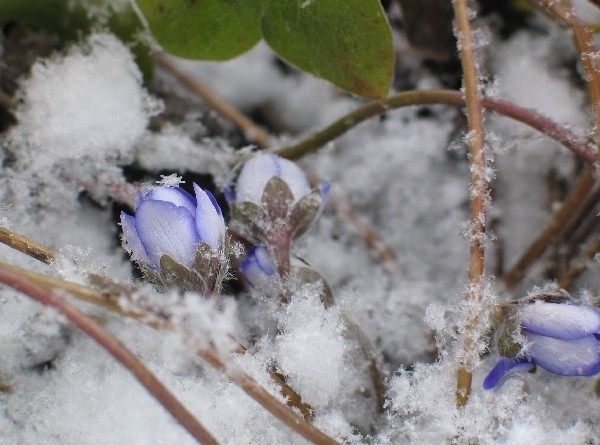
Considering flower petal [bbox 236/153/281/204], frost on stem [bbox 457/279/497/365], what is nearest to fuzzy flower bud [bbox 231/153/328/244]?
flower petal [bbox 236/153/281/204]

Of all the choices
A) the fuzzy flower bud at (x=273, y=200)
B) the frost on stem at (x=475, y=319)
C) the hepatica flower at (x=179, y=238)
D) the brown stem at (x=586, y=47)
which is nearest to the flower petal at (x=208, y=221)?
the hepatica flower at (x=179, y=238)

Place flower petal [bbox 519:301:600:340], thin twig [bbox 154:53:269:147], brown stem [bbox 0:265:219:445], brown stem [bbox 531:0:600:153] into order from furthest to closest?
thin twig [bbox 154:53:269:147]
brown stem [bbox 531:0:600:153]
flower petal [bbox 519:301:600:340]
brown stem [bbox 0:265:219:445]

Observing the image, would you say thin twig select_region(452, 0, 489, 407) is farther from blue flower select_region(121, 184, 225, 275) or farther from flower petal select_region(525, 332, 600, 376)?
blue flower select_region(121, 184, 225, 275)

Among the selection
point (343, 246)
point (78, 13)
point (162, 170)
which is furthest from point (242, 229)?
point (78, 13)

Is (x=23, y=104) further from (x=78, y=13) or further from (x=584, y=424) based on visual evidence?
(x=584, y=424)

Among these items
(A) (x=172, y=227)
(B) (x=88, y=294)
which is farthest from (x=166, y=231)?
(B) (x=88, y=294)

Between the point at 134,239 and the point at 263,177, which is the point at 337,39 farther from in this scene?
the point at 134,239
